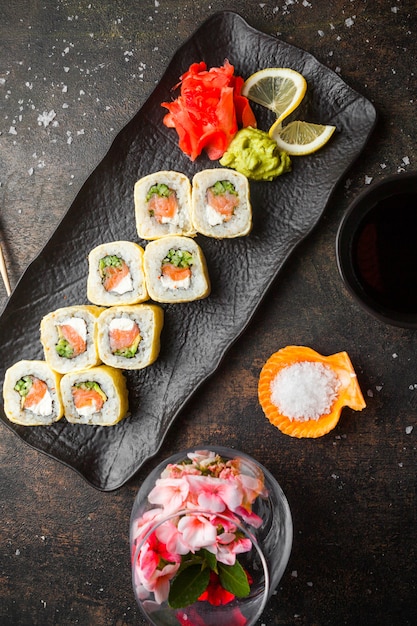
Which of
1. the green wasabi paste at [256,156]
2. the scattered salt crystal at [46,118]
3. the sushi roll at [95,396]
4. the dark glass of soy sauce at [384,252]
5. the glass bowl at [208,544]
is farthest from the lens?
the scattered salt crystal at [46,118]

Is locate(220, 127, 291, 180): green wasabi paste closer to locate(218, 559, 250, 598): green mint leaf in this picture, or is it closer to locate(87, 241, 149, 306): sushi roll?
locate(87, 241, 149, 306): sushi roll

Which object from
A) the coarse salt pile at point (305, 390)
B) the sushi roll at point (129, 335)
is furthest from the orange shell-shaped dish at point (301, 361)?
the sushi roll at point (129, 335)

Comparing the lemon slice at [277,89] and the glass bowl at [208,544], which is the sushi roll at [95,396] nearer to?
the glass bowl at [208,544]

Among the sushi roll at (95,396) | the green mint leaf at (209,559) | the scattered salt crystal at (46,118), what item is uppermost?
the scattered salt crystal at (46,118)

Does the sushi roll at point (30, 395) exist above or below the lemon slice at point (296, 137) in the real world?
below

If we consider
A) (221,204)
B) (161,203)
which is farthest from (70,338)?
(221,204)

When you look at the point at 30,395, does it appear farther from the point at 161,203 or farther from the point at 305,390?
the point at 305,390
